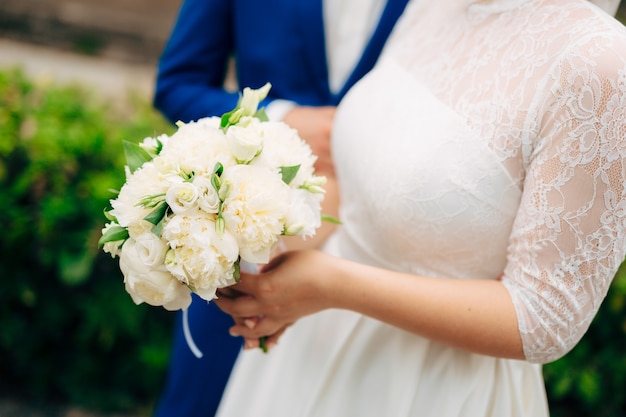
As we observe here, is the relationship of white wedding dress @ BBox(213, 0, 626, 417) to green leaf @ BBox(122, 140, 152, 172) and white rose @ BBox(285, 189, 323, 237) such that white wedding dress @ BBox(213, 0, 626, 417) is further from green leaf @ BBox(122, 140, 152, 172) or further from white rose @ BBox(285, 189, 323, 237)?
green leaf @ BBox(122, 140, 152, 172)

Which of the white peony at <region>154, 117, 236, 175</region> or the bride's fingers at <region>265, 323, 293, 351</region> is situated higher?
the white peony at <region>154, 117, 236, 175</region>

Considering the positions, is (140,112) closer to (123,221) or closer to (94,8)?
(123,221)

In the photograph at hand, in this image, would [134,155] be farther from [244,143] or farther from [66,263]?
[66,263]

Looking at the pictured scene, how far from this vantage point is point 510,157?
1362 mm

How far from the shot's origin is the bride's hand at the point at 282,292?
4.86 feet

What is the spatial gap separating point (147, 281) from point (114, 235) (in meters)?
0.12

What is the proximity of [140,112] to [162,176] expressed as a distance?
2405mm

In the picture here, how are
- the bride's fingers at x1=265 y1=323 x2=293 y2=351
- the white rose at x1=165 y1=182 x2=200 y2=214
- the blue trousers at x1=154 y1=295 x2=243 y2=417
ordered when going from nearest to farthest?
the white rose at x1=165 y1=182 x2=200 y2=214, the bride's fingers at x1=265 y1=323 x2=293 y2=351, the blue trousers at x1=154 y1=295 x2=243 y2=417

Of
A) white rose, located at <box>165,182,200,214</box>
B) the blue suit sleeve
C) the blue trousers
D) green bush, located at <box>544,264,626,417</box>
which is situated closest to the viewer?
white rose, located at <box>165,182,200,214</box>

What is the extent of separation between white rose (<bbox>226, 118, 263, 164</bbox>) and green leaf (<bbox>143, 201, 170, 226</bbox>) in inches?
7.0

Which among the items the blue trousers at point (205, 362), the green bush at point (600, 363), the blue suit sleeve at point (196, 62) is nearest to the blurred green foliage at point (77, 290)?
the green bush at point (600, 363)

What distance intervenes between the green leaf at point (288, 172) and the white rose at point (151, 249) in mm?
281

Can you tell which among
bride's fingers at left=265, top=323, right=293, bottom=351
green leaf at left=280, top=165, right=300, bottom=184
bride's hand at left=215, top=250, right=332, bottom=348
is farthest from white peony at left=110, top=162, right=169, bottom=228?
bride's fingers at left=265, top=323, right=293, bottom=351

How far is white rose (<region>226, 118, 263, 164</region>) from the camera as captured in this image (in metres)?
1.28
